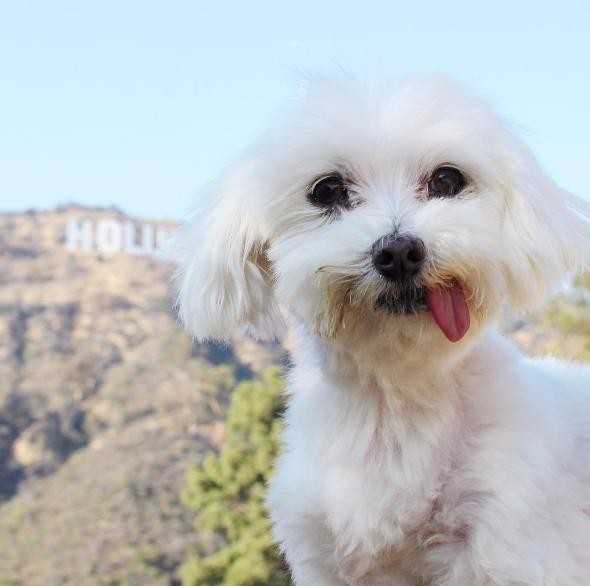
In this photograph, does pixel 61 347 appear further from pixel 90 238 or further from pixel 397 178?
pixel 397 178

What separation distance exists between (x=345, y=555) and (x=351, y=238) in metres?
0.51

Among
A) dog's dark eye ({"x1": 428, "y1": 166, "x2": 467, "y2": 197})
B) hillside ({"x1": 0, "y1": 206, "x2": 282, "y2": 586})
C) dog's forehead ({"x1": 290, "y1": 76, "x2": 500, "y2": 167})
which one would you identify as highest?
dog's forehead ({"x1": 290, "y1": 76, "x2": 500, "y2": 167})

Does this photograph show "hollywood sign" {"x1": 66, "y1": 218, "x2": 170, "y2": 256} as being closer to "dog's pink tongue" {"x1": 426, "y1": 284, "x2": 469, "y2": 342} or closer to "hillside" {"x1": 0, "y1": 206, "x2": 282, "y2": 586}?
"hillside" {"x1": 0, "y1": 206, "x2": 282, "y2": 586}

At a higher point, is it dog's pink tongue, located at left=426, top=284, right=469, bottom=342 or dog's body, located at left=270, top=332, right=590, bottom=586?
dog's pink tongue, located at left=426, top=284, right=469, bottom=342

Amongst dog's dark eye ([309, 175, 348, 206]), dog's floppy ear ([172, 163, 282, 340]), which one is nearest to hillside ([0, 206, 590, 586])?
dog's floppy ear ([172, 163, 282, 340])

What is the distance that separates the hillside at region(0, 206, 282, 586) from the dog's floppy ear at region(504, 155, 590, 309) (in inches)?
526

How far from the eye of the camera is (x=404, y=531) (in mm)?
1356

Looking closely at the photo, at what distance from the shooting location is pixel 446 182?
1401 mm

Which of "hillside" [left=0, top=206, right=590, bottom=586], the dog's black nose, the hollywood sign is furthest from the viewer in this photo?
the hollywood sign

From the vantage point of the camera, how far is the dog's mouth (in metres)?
1.27

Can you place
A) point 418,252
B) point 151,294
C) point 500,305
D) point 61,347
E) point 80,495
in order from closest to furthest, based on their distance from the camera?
point 418,252 → point 500,305 → point 80,495 → point 61,347 → point 151,294

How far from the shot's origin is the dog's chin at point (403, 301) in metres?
1.27

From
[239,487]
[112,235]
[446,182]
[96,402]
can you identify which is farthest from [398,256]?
[112,235]

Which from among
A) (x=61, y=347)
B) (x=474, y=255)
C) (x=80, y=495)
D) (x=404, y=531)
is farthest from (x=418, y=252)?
(x=61, y=347)
